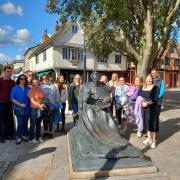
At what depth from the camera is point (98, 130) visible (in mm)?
6406

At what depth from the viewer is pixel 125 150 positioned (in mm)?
5770

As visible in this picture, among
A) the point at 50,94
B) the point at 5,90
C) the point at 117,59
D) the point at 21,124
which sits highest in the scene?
the point at 117,59

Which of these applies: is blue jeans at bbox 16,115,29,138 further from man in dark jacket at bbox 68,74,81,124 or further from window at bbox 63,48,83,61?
window at bbox 63,48,83,61

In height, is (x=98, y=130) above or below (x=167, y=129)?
above

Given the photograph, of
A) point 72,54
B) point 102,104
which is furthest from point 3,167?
point 72,54

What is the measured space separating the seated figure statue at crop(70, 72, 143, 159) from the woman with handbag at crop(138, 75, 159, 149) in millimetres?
1301

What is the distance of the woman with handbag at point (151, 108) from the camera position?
7.61m

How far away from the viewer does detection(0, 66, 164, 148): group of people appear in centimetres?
779

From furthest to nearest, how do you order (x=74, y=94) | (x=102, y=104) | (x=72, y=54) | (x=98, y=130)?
(x=72, y=54) → (x=74, y=94) → (x=102, y=104) → (x=98, y=130)

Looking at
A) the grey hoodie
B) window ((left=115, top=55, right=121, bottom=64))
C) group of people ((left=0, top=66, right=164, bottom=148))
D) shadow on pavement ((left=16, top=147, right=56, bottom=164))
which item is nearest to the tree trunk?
group of people ((left=0, top=66, right=164, bottom=148))

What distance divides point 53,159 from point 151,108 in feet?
9.28

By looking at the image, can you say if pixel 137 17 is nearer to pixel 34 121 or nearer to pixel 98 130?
pixel 34 121

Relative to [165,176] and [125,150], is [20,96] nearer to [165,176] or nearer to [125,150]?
[125,150]

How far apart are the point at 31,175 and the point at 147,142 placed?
3494 millimetres
